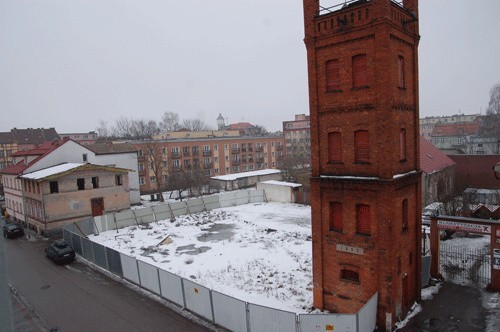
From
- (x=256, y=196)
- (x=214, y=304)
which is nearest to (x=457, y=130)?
(x=256, y=196)

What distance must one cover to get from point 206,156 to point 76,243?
39269 mm

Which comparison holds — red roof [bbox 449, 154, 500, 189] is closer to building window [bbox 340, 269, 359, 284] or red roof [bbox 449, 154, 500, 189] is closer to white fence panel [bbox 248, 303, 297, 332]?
building window [bbox 340, 269, 359, 284]

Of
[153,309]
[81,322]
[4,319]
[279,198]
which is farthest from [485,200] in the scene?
[4,319]

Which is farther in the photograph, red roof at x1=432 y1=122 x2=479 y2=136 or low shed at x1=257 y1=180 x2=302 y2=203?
red roof at x1=432 y1=122 x2=479 y2=136

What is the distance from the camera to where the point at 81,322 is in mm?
16062

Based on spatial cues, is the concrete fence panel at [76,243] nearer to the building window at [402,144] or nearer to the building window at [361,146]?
the building window at [361,146]

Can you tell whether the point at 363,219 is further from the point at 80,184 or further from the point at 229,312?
the point at 80,184

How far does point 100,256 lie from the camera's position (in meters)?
22.7

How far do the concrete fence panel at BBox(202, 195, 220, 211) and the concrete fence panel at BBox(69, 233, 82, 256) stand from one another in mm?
15889

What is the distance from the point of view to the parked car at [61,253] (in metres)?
23.7

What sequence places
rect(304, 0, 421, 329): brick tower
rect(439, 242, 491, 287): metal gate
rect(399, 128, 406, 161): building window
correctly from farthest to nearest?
rect(439, 242, 491, 287): metal gate, rect(399, 128, 406, 161): building window, rect(304, 0, 421, 329): brick tower

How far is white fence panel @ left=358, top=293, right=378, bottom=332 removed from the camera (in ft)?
43.6

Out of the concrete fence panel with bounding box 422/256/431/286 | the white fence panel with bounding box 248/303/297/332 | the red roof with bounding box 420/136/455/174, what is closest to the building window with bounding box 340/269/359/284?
the white fence panel with bounding box 248/303/297/332

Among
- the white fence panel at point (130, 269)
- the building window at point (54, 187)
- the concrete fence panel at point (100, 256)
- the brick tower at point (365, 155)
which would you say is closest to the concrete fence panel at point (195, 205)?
the building window at point (54, 187)
